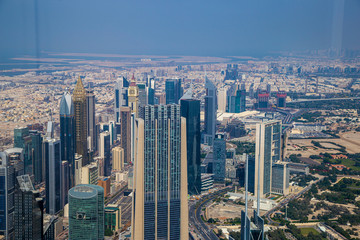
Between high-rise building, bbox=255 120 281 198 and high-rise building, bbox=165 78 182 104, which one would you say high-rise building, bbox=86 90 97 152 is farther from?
high-rise building, bbox=255 120 281 198

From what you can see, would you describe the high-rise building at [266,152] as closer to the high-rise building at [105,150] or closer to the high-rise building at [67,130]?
the high-rise building at [105,150]

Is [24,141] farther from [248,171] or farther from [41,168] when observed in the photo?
[248,171]

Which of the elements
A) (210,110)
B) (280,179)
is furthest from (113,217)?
(210,110)

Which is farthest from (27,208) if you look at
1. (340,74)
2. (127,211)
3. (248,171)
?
(340,74)

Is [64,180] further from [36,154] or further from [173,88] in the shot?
[173,88]

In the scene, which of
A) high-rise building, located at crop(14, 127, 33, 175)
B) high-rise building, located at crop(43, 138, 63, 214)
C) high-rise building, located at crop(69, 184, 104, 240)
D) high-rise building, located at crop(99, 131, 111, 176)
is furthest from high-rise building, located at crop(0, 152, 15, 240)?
high-rise building, located at crop(99, 131, 111, 176)

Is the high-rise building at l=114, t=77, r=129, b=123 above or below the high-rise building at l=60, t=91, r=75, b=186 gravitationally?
above
